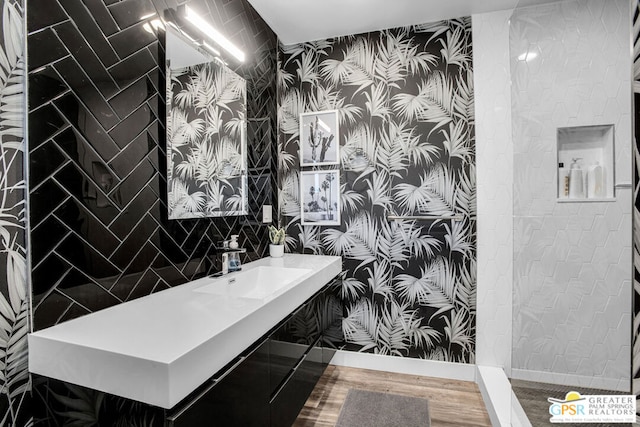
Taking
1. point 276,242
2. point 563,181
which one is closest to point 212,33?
point 276,242

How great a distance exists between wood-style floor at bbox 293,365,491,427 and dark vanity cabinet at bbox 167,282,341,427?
7.9 inches

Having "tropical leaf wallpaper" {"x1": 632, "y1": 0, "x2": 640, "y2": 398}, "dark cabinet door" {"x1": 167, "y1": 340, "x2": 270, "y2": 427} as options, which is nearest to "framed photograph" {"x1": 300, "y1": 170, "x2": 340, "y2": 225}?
"dark cabinet door" {"x1": 167, "y1": 340, "x2": 270, "y2": 427}

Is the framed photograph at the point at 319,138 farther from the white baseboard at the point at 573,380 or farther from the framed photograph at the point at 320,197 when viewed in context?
the white baseboard at the point at 573,380

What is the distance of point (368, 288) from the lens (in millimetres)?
2486

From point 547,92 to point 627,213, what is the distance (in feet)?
2.13

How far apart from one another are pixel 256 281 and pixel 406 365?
4.57ft

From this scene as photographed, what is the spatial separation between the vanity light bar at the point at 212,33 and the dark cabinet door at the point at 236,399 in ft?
5.28

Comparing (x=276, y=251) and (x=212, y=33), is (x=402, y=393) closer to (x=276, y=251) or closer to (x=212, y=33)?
(x=276, y=251)

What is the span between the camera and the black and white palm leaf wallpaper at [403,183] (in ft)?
7.59

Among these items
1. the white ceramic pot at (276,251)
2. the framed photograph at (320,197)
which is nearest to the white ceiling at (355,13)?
the framed photograph at (320,197)

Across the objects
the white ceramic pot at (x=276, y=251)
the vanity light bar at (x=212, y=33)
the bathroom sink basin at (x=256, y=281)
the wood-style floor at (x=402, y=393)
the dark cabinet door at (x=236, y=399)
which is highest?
the vanity light bar at (x=212, y=33)

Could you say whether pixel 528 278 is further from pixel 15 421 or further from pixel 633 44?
pixel 15 421

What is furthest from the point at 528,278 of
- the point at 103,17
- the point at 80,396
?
the point at 103,17

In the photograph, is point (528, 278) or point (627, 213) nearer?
point (627, 213)
